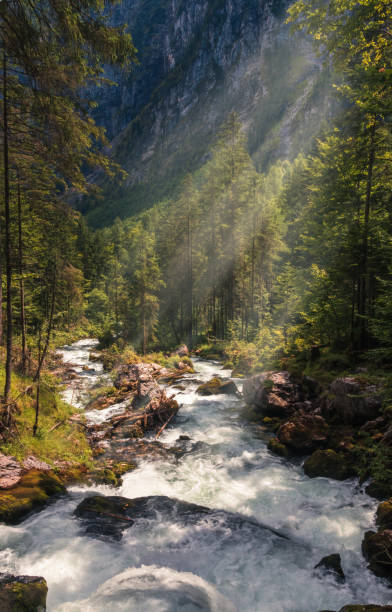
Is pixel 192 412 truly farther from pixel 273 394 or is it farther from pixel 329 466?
pixel 329 466

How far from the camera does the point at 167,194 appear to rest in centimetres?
14725

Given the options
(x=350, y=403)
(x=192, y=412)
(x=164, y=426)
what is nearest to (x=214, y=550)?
(x=350, y=403)

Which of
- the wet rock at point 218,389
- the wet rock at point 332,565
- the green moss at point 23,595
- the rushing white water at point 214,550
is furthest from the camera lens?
the wet rock at point 218,389

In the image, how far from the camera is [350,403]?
35.5 feet

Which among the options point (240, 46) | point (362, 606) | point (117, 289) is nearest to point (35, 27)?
point (362, 606)

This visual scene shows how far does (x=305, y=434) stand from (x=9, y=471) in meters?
9.32

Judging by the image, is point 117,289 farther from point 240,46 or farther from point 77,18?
point 240,46

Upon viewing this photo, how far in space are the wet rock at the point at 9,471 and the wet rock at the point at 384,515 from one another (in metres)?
9.04

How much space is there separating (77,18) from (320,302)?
13.6 m

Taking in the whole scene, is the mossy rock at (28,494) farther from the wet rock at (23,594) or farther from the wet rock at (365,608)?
the wet rock at (365,608)

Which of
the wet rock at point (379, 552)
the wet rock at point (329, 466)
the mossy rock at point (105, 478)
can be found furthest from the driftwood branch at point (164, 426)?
the wet rock at point (379, 552)

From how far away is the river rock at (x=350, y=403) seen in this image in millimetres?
10445

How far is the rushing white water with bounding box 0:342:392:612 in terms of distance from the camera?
558 cm

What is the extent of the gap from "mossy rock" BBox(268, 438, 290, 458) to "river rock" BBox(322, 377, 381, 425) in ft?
7.25
